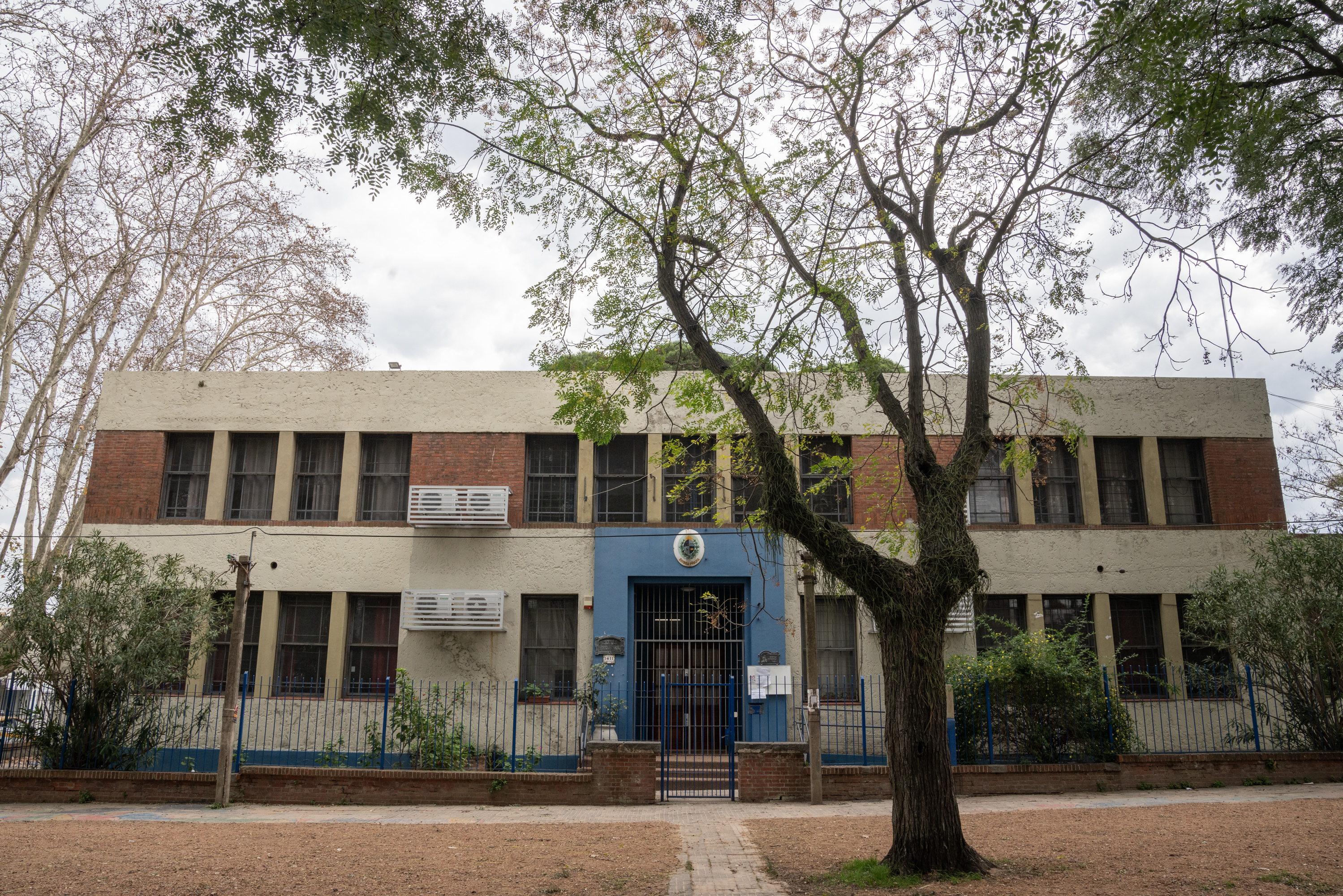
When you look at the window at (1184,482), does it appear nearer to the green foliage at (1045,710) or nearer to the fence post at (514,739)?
the green foliage at (1045,710)

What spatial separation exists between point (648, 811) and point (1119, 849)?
5922 millimetres

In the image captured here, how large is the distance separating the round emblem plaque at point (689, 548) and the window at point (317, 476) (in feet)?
20.9

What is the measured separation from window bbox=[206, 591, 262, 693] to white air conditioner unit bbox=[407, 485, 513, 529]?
3.39 m

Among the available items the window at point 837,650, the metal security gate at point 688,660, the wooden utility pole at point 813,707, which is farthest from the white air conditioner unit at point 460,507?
the wooden utility pole at point 813,707

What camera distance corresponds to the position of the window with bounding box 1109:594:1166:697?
656 inches

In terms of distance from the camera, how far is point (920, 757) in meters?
7.69

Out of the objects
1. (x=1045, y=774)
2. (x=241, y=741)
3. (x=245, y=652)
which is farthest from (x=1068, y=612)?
(x=245, y=652)

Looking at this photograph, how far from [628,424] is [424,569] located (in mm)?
4527

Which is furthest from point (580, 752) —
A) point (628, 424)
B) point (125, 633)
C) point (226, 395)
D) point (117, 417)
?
→ point (117, 417)

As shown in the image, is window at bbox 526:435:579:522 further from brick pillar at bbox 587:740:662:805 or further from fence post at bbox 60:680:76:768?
fence post at bbox 60:680:76:768

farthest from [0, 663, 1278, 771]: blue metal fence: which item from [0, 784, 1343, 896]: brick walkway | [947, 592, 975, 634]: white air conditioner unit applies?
[947, 592, 975, 634]: white air conditioner unit

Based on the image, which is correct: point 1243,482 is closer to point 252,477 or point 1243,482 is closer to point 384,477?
point 384,477

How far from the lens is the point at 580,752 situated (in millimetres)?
14992

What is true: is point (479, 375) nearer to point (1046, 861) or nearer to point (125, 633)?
point (125, 633)
